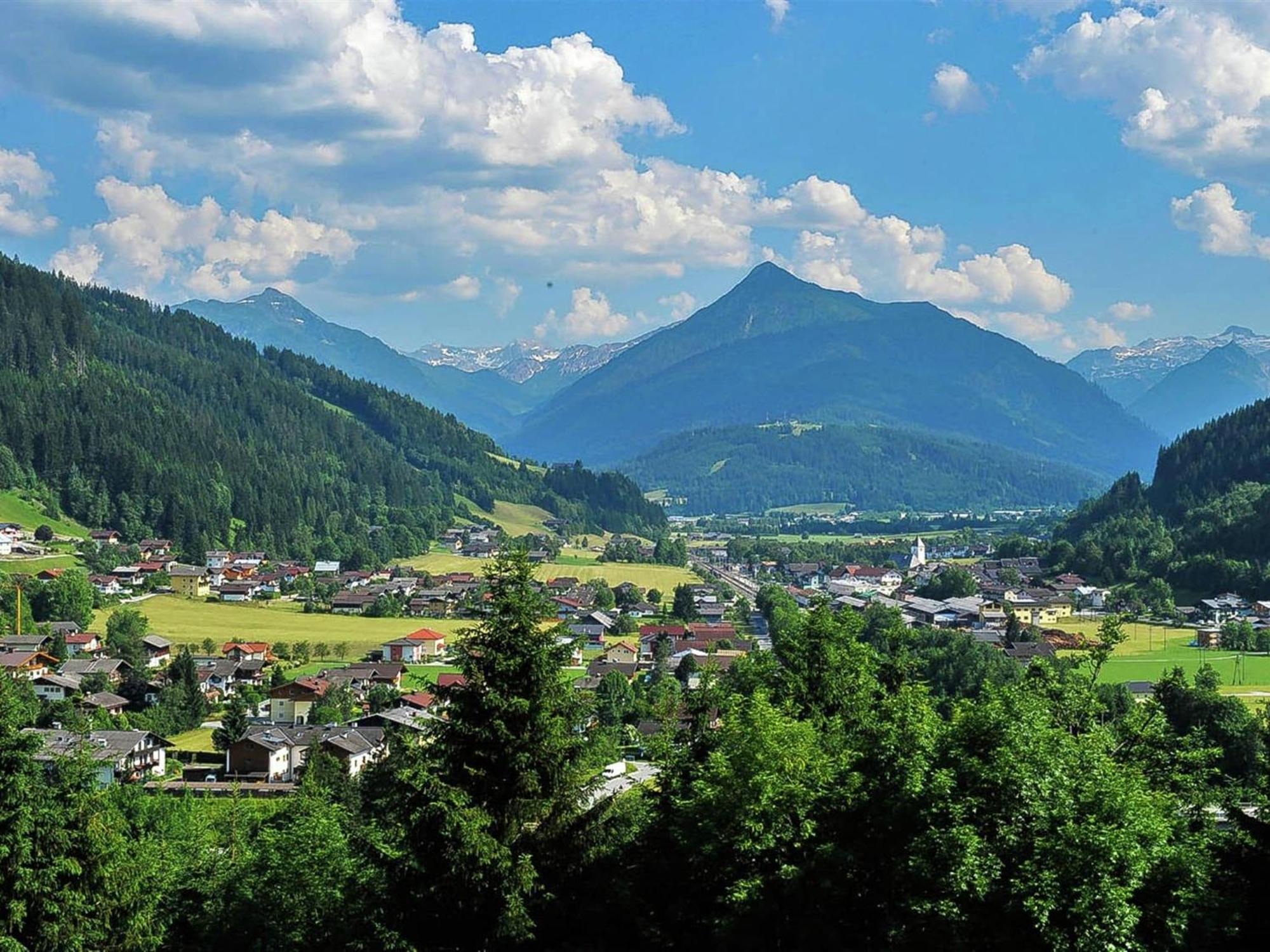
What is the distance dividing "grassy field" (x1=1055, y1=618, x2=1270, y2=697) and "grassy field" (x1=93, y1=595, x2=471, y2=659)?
3774cm

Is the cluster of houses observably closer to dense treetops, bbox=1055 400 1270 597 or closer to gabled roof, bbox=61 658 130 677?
dense treetops, bbox=1055 400 1270 597

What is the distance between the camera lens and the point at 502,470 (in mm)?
192000

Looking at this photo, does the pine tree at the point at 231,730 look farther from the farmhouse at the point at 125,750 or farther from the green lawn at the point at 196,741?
the farmhouse at the point at 125,750

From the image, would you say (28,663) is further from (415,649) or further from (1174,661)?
(1174,661)

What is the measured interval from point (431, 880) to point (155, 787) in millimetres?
30870

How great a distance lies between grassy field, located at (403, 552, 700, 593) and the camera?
116m

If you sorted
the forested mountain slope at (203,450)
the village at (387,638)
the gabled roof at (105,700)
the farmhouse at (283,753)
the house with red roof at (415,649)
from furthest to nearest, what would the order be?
the forested mountain slope at (203,450)
the house with red roof at (415,649)
the gabled roof at (105,700)
the village at (387,638)
the farmhouse at (283,753)

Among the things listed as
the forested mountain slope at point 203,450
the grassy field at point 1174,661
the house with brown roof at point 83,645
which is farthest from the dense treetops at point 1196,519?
the house with brown roof at point 83,645

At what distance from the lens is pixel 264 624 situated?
82062 millimetres

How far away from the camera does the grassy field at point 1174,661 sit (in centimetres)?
5884

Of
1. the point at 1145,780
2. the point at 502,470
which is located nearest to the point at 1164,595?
the point at 1145,780

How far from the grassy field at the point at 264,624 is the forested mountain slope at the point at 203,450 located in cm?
2449

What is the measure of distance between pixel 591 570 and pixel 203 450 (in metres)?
47.3

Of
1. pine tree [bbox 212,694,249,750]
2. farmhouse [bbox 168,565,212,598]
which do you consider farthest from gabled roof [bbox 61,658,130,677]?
farmhouse [bbox 168,565,212,598]
